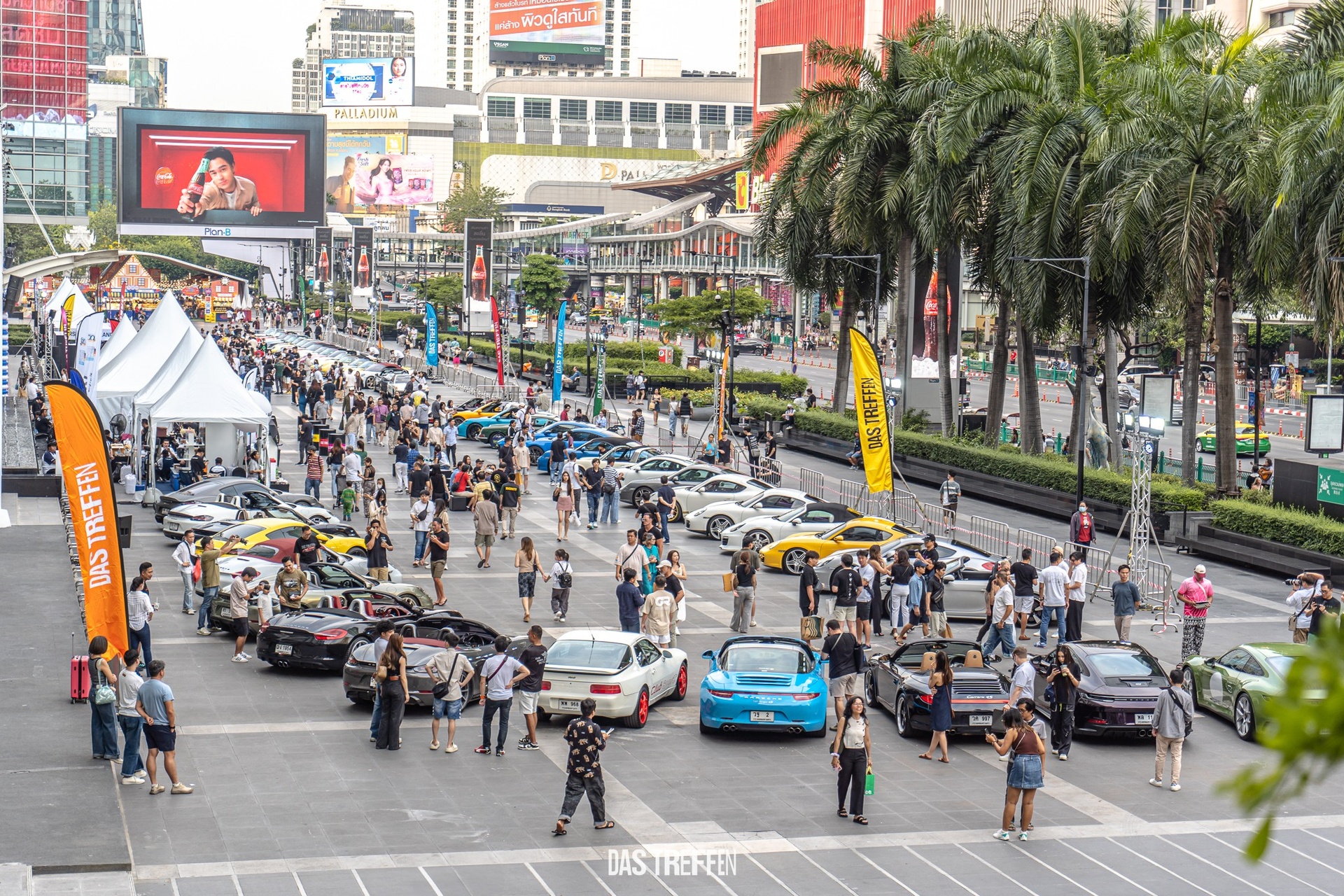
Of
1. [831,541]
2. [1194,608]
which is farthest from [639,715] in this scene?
[831,541]

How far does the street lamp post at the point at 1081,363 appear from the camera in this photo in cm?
3488

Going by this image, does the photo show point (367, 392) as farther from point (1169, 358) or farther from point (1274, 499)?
point (1169, 358)

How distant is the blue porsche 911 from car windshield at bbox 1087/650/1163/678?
3367mm

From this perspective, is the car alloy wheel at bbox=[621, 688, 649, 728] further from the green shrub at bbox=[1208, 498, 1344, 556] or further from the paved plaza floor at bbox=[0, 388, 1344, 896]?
the green shrub at bbox=[1208, 498, 1344, 556]

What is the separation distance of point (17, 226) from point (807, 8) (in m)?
81.8

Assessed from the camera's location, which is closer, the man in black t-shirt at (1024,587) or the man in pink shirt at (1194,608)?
the man in pink shirt at (1194,608)

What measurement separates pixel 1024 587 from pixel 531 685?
9.92 meters

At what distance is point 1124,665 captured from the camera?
19547 millimetres

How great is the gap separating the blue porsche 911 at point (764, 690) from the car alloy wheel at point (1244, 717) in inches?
201

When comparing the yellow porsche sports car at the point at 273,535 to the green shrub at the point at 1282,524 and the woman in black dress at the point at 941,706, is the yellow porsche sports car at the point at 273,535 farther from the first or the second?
the green shrub at the point at 1282,524

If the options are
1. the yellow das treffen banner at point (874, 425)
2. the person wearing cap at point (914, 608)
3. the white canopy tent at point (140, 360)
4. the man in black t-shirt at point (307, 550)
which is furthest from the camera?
the white canopy tent at point (140, 360)

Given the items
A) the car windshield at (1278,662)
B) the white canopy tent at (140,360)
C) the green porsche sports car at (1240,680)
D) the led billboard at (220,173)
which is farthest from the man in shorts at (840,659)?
the led billboard at (220,173)

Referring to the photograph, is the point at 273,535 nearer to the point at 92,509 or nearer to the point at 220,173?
the point at 92,509

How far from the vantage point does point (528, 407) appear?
2151 inches
